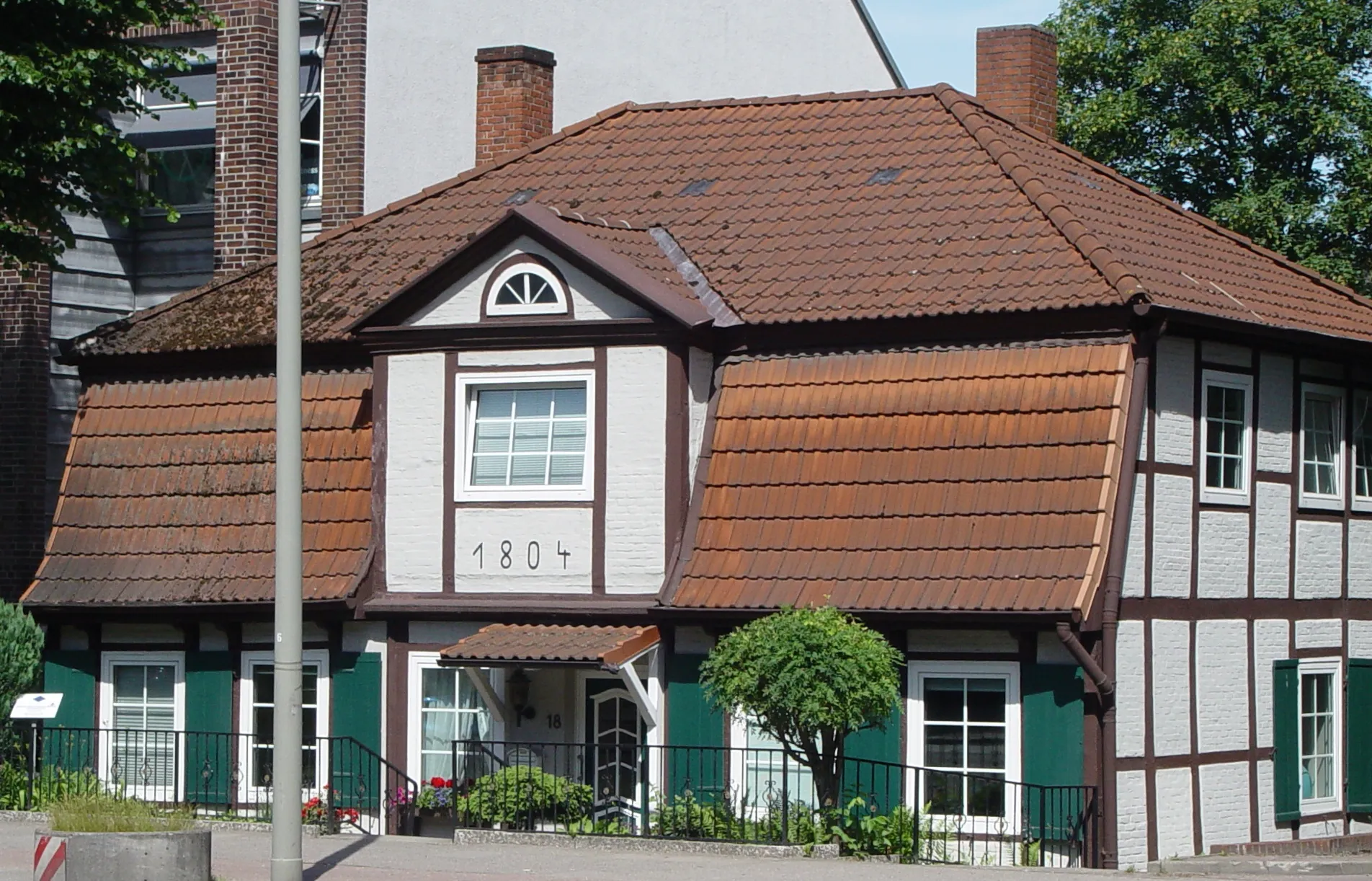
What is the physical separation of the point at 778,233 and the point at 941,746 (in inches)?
222

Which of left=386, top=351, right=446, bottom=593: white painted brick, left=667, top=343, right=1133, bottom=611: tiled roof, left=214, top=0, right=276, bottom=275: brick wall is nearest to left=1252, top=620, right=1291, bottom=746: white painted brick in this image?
left=667, top=343, right=1133, bottom=611: tiled roof

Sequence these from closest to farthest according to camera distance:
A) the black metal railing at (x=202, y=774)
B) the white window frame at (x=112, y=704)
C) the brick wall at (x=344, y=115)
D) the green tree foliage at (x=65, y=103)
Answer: the green tree foliage at (x=65, y=103) < the black metal railing at (x=202, y=774) < the white window frame at (x=112, y=704) < the brick wall at (x=344, y=115)

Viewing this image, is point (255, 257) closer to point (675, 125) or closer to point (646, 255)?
point (675, 125)

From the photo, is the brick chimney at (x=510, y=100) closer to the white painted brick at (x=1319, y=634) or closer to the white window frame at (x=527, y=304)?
the white window frame at (x=527, y=304)

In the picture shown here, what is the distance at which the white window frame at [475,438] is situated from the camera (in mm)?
21859

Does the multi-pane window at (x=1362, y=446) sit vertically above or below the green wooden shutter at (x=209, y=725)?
above

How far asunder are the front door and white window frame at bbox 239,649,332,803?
2639 mm

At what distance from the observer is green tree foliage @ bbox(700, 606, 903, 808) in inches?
731

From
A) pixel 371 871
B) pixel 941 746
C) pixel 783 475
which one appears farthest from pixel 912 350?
pixel 371 871

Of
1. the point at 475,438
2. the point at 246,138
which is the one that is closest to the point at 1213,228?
the point at 475,438

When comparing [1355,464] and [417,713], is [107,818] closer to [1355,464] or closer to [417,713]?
[417,713]

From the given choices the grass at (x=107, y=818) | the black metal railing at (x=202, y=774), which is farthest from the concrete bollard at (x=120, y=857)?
the black metal railing at (x=202, y=774)

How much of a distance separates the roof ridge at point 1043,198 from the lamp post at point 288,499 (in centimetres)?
773

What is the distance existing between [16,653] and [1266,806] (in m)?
12.1
